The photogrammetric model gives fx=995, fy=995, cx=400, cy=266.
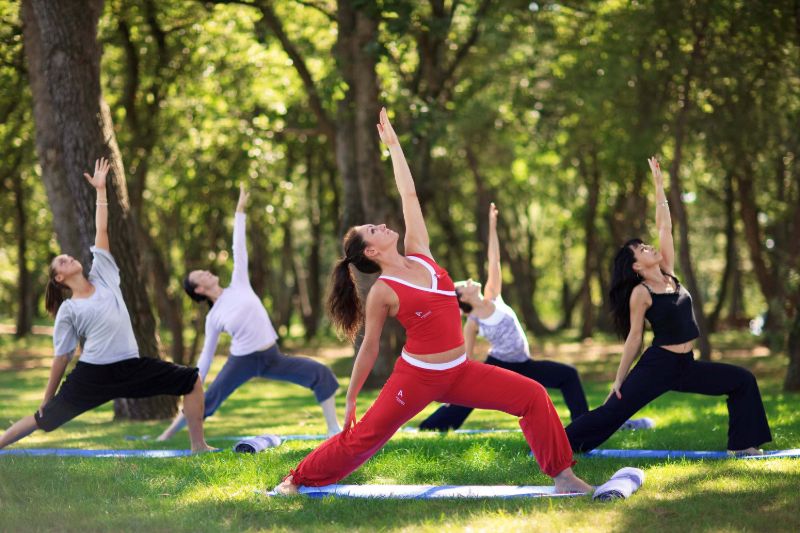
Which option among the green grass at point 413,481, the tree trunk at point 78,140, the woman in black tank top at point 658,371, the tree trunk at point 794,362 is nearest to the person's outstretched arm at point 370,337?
the green grass at point 413,481

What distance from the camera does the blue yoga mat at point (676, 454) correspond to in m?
7.91

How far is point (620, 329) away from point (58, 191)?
28.2 feet

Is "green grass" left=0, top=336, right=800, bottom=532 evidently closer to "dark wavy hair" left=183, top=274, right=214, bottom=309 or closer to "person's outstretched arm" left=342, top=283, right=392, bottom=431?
"person's outstretched arm" left=342, top=283, right=392, bottom=431

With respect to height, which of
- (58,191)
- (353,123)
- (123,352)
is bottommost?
(123,352)

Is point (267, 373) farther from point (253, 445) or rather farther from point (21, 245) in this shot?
point (21, 245)

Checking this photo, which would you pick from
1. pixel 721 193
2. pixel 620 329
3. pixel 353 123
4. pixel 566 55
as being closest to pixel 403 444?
pixel 620 329

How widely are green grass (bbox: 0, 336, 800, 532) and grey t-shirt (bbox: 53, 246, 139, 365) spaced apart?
38.3 inches

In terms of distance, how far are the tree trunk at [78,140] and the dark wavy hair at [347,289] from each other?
710 cm

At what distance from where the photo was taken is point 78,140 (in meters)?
12.9

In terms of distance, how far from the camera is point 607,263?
1650 inches

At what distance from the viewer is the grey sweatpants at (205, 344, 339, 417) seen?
10508mm

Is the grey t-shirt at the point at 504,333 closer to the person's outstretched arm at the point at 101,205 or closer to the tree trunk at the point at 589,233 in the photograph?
the person's outstretched arm at the point at 101,205

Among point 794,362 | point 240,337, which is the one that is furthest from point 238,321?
point 794,362

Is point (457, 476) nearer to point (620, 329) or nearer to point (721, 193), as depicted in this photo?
point (620, 329)
